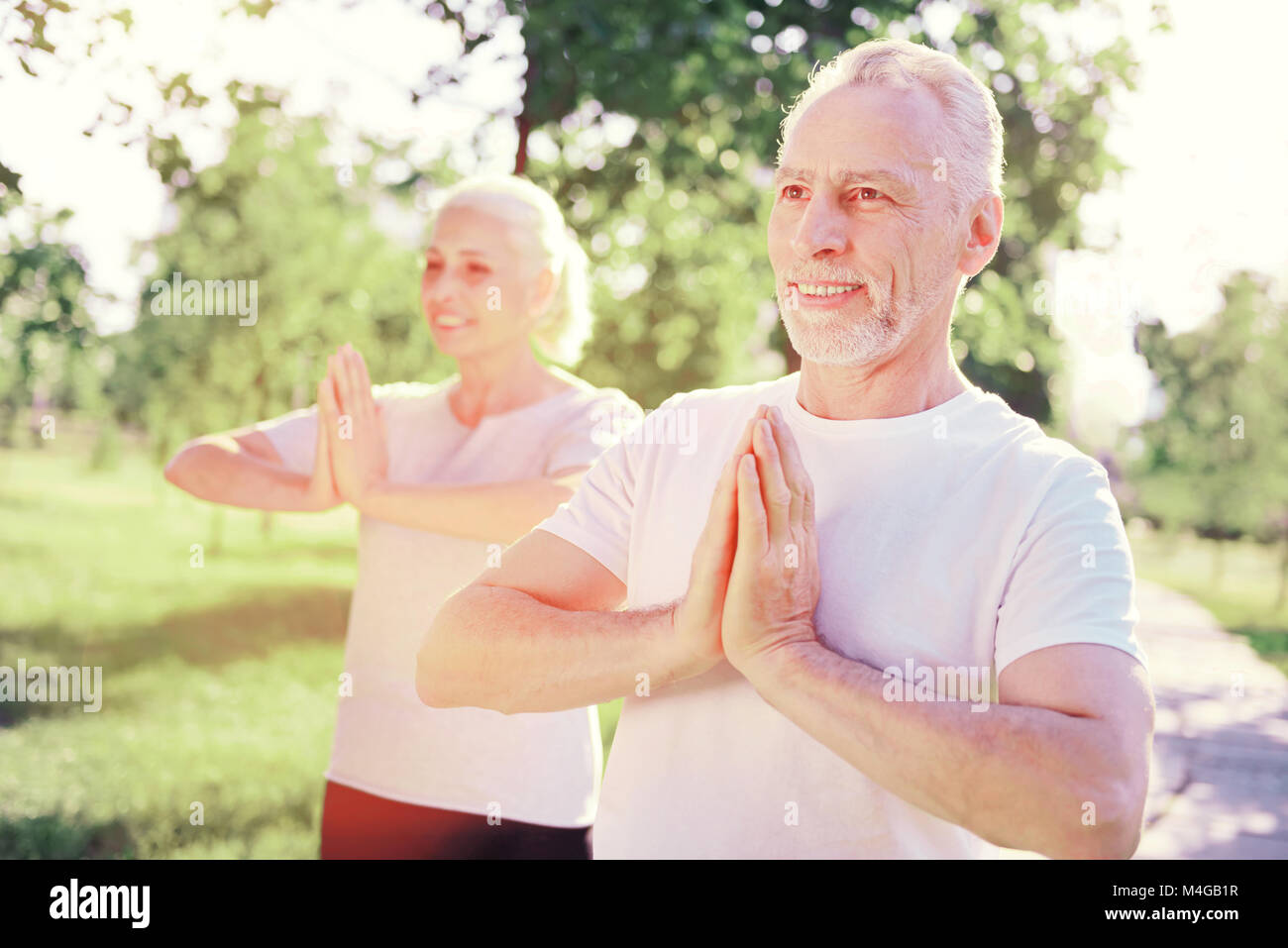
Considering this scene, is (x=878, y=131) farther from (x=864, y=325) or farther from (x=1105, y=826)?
(x=1105, y=826)

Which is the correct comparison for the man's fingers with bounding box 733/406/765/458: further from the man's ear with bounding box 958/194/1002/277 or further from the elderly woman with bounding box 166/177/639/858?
the elderly woman with bounding box 166/177/639/858

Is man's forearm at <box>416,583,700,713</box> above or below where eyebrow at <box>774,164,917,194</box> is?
below

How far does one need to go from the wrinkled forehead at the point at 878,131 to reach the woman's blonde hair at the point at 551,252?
5.13 feet

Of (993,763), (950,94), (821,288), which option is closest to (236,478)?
(821,288)

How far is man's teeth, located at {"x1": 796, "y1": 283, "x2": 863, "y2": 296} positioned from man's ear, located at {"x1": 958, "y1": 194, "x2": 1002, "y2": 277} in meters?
0.24

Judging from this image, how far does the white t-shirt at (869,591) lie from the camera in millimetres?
1811

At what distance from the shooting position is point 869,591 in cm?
193

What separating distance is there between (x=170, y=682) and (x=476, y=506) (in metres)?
9.93

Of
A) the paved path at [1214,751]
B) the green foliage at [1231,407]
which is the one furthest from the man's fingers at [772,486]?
the green foliage at [1231,407]

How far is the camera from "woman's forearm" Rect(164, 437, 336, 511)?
10.9 ft

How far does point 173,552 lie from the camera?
71.1 ft

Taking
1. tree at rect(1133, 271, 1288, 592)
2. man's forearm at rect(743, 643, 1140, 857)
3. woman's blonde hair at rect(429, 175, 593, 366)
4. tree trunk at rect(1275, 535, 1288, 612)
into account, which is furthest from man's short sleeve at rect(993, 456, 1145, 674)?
tree trunk at rect(1275, 535, 1288, 612)
